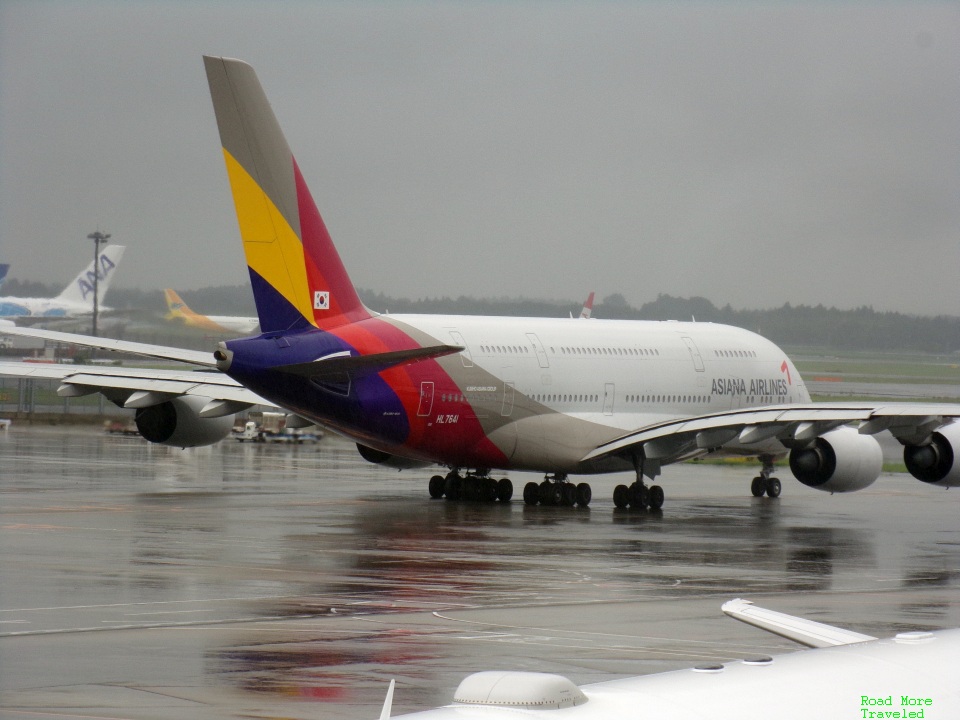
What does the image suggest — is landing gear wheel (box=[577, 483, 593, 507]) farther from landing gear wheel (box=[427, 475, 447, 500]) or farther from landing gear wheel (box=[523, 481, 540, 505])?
landing gear wheel (box=[427, 475, 447, 500])

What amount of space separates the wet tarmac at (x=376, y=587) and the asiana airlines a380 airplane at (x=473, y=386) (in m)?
1.36

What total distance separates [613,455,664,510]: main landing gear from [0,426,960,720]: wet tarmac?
0.53 metres

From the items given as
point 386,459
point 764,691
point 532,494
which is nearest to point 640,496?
A: point 532,494

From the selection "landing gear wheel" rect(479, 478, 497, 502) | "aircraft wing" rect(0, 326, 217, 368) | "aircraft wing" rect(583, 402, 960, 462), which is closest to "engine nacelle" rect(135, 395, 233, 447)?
"aircraft wing" rect(0, 326, 217, 368)

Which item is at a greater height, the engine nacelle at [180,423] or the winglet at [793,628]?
the engine nacelle at [180,423]

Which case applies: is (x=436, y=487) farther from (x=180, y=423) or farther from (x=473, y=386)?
(x=180, y=423)

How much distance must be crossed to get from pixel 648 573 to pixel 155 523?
9.38m

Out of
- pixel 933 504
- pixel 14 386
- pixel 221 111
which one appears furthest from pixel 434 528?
pixel 14 386

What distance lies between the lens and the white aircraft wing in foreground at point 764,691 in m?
3.68

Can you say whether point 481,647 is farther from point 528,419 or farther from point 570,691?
point 528,419

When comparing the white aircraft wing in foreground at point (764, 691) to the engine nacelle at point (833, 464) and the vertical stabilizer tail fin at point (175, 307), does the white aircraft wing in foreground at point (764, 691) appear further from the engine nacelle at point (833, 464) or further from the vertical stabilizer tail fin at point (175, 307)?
the vertical stabilizer tail fin at point (175, 307)

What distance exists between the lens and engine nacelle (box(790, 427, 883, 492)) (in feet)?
91.8

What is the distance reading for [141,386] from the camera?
3141 centimetres

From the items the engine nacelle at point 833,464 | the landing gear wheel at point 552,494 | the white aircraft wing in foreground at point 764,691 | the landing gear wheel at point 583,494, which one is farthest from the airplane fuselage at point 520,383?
the white aircraft wing in foreground at point 764,691
